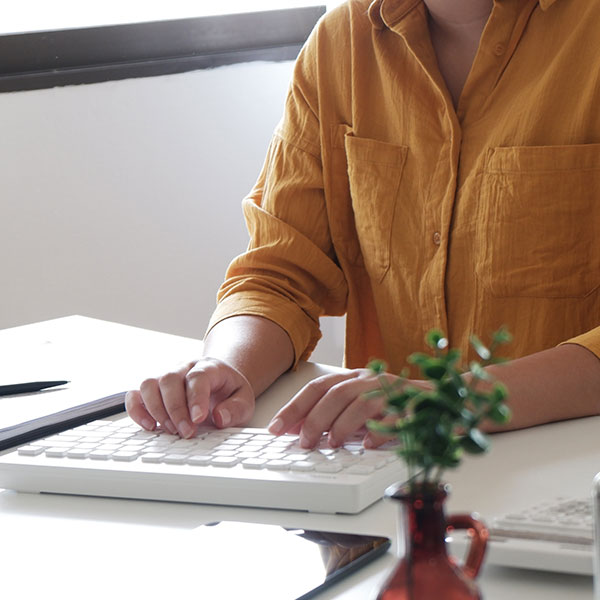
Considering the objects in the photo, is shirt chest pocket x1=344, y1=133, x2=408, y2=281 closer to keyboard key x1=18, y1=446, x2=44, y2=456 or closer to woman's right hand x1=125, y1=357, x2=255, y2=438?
woman's right hand x1=125, y1=357, x2=255, y2=438

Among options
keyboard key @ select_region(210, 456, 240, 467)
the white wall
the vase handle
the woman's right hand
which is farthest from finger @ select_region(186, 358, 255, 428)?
the white wall

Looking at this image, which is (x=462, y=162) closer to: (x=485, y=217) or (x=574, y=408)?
(x=485, y=217)

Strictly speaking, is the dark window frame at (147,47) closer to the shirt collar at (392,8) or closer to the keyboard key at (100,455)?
the shirt collar at (392,8)

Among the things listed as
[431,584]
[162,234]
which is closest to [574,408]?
[431,584]

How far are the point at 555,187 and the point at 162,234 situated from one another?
1438 mm

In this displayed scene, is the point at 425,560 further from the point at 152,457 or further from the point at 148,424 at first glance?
the point at 148,424

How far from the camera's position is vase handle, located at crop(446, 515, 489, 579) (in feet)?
1.21

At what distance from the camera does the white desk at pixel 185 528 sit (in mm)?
567

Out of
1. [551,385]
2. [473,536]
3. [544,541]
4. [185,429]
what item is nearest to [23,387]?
[185,429]

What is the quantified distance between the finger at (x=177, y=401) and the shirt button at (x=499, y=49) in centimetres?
57

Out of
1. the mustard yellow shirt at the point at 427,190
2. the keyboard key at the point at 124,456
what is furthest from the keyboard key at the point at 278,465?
the mustard yellow shirt at the point at 427,190

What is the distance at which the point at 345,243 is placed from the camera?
1368 millimetres

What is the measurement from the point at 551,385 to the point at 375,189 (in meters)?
0.48

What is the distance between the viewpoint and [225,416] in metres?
0.89
